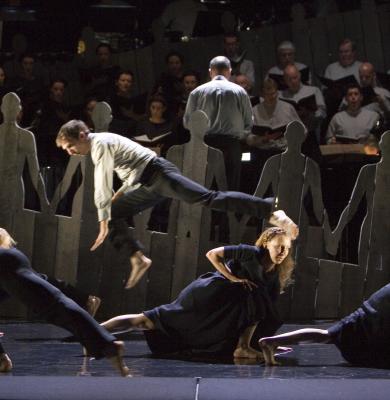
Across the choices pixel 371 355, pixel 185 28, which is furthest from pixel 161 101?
pixel 371 355

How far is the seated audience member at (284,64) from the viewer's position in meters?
11.0

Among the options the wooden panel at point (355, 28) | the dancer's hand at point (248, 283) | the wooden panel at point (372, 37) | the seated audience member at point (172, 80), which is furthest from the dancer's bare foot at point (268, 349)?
the wooden panel at point (355, 28)

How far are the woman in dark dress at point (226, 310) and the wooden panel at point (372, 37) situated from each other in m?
5.06

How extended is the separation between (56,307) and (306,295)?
10.5 feet

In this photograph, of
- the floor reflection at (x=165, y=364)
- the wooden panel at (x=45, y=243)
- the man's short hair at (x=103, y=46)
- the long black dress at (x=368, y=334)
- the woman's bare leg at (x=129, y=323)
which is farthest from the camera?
the man's short hair at (x=103, y=46)

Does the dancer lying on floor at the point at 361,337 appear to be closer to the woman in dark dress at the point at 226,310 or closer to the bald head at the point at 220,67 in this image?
the woman in dark dress at the point at 226,310

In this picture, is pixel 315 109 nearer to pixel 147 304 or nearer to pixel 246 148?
A: pixel 246 148

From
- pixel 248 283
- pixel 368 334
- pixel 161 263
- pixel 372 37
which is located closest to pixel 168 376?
pixel 248 283

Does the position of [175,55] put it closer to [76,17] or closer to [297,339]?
[76,17]

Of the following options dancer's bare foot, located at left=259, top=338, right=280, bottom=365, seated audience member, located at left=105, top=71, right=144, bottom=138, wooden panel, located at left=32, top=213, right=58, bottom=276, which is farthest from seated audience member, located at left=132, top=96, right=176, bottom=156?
dancer's bare foot, located at left=259, top=338, right=280, bottom=365

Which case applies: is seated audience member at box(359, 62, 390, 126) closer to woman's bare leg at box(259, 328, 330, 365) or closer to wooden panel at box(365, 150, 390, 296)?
wooden panel at box(365, 150, 390, 296)

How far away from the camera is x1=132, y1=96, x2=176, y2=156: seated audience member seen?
31.1ft

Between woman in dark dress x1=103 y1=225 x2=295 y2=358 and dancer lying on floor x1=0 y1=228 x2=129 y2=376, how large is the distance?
992mm

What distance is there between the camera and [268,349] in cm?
705
